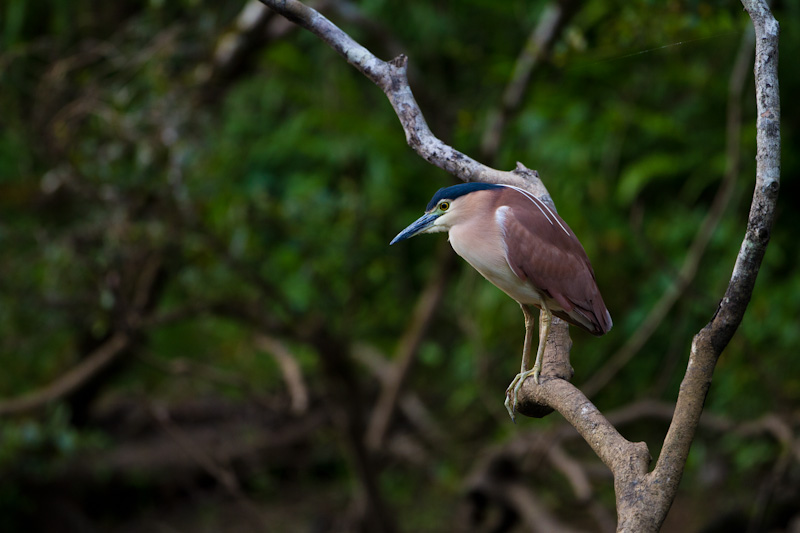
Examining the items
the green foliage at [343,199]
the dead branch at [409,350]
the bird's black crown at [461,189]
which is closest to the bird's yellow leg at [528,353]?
the bird's black crown at [461,189]

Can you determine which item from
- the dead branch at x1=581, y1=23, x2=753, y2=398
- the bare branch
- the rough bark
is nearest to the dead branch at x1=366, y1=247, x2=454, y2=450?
the bare branch

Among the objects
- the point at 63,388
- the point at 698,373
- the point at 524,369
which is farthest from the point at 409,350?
the point at 698,373

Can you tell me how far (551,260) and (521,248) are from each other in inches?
3.1

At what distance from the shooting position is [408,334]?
451 centimetres

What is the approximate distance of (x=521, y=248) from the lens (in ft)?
4.17

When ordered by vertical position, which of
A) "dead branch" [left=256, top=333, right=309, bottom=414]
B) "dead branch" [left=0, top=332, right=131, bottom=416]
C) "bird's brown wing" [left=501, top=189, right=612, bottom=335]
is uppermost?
"dead branch" [left=0, top=332, right=131, bottom=416]

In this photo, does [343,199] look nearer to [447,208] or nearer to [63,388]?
[63,388]

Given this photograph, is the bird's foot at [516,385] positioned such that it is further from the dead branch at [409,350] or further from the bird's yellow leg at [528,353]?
the dead branch at [409,350]

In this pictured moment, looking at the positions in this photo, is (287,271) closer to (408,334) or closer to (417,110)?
(408,334)

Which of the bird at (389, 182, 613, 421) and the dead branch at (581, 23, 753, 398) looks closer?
the bird at (389, 182, 613, 421)

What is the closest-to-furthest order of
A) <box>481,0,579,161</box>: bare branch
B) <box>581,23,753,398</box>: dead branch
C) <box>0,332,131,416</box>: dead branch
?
1. <box>581,23,753,398</box>: dead branch
2. <box>481,0,579,161</box>: bare branch
3. <box>0,332,131,416</box>: dead branch

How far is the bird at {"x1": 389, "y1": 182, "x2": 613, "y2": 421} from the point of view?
4.16ft

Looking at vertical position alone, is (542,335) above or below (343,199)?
below

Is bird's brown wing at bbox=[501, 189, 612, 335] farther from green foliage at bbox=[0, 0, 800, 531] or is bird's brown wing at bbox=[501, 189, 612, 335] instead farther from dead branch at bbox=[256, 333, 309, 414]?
dead branch at bbox=[256, 333, 309, 414]
